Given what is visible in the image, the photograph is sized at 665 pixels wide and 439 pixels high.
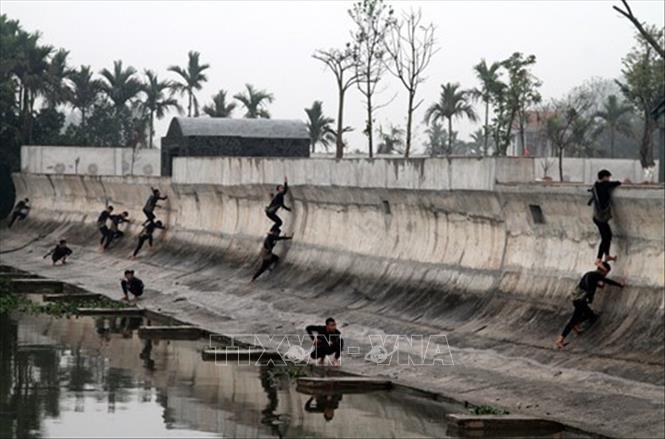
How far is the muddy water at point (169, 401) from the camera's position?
49.6ft

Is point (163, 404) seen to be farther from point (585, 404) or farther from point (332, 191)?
point (332, 191)

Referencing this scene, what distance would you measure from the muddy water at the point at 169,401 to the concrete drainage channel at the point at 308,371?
23cm

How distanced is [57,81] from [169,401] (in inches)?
2394

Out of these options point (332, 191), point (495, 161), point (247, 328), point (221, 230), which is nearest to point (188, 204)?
point (221, 230)

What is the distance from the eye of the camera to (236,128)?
51.9m

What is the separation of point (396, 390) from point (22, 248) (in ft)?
102

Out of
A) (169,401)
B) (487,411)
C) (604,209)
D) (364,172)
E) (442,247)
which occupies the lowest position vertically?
(169,401)

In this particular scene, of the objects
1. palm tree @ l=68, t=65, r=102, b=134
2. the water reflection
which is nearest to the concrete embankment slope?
the water reflection

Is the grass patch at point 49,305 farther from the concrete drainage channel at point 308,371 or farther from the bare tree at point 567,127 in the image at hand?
the bare tree at point 567,127

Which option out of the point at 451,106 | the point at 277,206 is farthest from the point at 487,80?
the point at 277,206

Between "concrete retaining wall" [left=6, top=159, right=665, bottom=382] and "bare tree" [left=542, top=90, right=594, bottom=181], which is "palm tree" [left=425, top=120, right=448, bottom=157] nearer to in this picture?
"bare tree" [left=542, top=90, right=594, bottom=181]

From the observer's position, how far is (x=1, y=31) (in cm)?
8762

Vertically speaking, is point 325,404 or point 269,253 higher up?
point 269,253

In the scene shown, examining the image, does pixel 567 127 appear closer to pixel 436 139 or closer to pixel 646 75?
pixel 646 75
